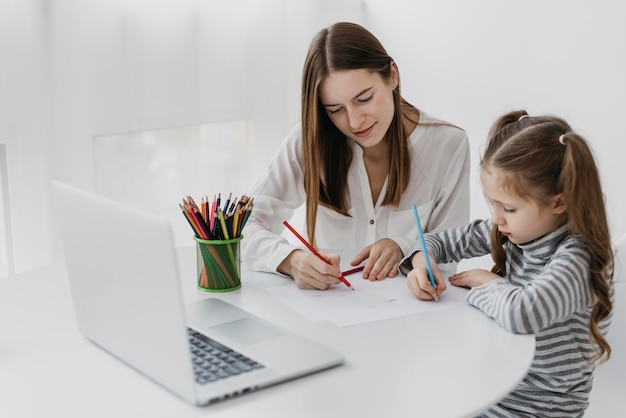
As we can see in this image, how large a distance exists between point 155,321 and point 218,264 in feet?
1.38

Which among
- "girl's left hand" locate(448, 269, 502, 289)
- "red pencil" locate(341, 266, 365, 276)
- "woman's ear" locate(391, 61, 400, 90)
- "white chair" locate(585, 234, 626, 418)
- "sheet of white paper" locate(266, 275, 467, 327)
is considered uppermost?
"woman's ear" locate(391, 61, 400, 90)

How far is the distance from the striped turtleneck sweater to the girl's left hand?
33mm

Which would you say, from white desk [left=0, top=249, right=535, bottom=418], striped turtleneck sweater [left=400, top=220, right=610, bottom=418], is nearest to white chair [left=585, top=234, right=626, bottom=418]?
striped turtleneck sweater [left=400, top=220, right=610, bottom=418]

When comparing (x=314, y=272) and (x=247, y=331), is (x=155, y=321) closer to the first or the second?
(x=247, y=331)

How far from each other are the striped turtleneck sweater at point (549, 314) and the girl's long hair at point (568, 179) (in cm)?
2

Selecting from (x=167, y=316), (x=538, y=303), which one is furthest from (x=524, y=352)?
(x=167, y=316)

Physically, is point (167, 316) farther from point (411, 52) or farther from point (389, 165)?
point (411, 52)

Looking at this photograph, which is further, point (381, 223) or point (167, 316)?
point (381, 223)

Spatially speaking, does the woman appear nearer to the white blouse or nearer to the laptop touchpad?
the white blouse

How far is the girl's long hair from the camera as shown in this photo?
1233mm

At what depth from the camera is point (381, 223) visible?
1.82m

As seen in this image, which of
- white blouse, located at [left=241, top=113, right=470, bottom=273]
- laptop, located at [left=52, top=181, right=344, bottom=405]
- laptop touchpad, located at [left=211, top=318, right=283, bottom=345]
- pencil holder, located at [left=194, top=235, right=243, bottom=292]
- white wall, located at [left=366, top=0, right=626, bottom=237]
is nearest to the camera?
laptop, located at [left=52, top=181, right=344, bottom=405]

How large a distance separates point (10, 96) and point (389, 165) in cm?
95

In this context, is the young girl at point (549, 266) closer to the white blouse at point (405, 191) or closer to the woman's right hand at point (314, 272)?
the woman's right hand at point (314, 272)
